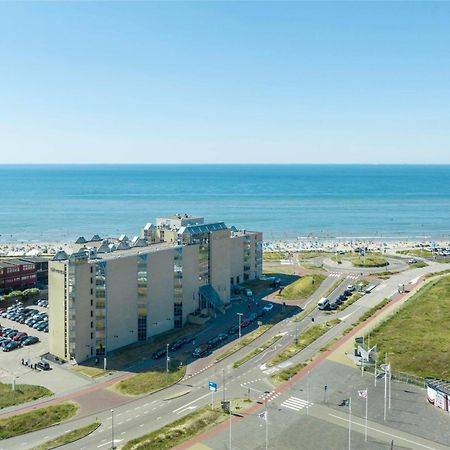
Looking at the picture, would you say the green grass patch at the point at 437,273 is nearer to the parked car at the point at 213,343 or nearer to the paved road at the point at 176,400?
the paved road at the point at 176,400

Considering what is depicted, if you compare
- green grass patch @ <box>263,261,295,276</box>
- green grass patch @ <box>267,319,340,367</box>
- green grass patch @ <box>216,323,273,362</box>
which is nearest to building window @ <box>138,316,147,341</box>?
green grass patch @ <box>216,323,273,362</box>

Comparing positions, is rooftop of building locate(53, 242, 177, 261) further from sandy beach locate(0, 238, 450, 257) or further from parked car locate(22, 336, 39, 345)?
sandy beach locate(0, 238, 450, 257)

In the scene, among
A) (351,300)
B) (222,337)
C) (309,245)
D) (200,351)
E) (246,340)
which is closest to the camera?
(200,351)

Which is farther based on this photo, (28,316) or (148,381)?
(28,316)

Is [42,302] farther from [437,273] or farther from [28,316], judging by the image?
[437,273]

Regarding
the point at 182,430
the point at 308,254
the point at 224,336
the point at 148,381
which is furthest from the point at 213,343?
the point at 308,254
